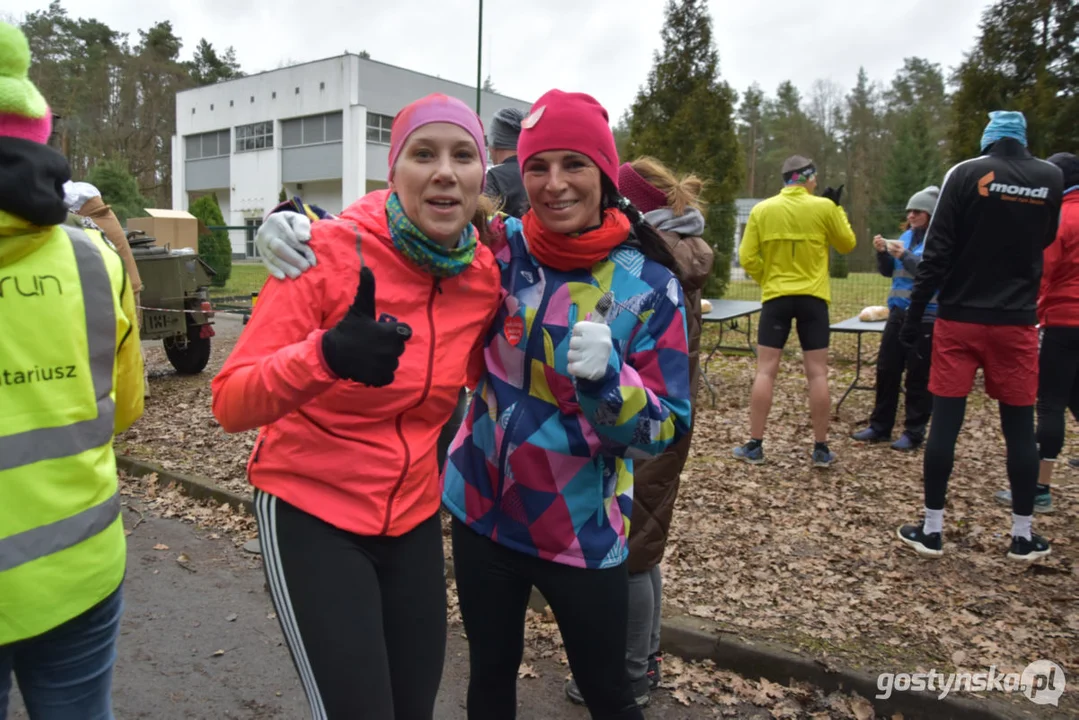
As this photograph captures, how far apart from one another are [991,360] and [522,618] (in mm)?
3243

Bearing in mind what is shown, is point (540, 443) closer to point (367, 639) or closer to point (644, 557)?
point (367, 639)

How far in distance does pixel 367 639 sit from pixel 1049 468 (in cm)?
495

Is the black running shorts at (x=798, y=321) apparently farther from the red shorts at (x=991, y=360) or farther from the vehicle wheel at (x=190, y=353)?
the vehicle wheel at (x=190, y=353)

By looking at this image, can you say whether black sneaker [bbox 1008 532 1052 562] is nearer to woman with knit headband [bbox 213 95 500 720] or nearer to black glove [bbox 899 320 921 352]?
black glove [bbox 899 320 921 352]

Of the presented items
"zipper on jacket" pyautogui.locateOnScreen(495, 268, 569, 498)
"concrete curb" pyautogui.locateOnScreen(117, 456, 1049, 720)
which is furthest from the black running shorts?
"zipper on jacket" pyautogui.locateOnScreen(495, 268, 569, 498)

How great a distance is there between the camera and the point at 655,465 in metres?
2.88

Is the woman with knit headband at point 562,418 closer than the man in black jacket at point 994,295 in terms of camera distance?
Yes

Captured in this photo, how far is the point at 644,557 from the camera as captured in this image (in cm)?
284

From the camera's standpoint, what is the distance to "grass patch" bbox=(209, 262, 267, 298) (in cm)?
2038

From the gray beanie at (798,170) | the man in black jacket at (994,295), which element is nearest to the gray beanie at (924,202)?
the gray beanie at (798,170)

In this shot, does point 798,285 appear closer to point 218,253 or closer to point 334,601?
point 334,601

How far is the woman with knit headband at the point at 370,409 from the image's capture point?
169 cm

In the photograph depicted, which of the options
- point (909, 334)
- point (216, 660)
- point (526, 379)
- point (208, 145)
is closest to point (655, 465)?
point (526, 379)

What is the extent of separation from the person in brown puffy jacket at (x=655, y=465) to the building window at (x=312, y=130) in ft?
119
